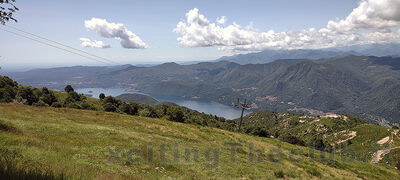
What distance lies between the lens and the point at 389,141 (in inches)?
2921

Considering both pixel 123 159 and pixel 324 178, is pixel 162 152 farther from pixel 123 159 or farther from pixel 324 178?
Answer: pixel 324 178

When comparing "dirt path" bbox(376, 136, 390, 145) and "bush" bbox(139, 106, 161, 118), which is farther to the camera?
"dirt path" bbox(376, 136, 390, 145)

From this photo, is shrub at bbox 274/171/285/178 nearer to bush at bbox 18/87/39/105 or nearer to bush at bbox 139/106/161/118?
bush at bbox 139/106/161/118

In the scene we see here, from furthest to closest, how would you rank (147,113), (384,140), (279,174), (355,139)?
(355,139) < (384,140) < (147,113) < (279,174)

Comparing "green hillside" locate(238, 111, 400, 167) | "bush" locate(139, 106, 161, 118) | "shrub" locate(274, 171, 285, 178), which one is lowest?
"green hillside" locate(238, 111, 400, 167)

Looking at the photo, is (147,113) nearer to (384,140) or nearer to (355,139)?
(384,140)

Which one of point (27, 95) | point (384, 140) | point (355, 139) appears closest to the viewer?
point (384, 140)

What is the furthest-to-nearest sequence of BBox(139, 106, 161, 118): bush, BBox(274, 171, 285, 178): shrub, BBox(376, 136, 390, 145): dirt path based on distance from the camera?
1. BBox(376, 136, 390, 145): dirt path
2. BBox(139, 106, 161, 118): bush
3. BBox(274, 171, 285, 178): shrub

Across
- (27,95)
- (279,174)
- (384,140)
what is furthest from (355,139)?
(27,95)

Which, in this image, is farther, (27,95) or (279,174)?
(27,95)

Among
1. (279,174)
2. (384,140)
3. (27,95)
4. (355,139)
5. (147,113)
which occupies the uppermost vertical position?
(27,95)

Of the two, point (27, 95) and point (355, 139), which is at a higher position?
point (27, 95)

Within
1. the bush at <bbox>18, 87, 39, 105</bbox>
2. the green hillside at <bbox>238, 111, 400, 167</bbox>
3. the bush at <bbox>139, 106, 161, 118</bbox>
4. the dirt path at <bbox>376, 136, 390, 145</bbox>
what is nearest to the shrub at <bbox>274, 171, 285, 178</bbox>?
the green hillside at <bbox>238, 111, 400, 167</bbox>

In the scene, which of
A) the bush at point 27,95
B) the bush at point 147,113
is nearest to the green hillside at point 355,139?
the bush at point 147,113
